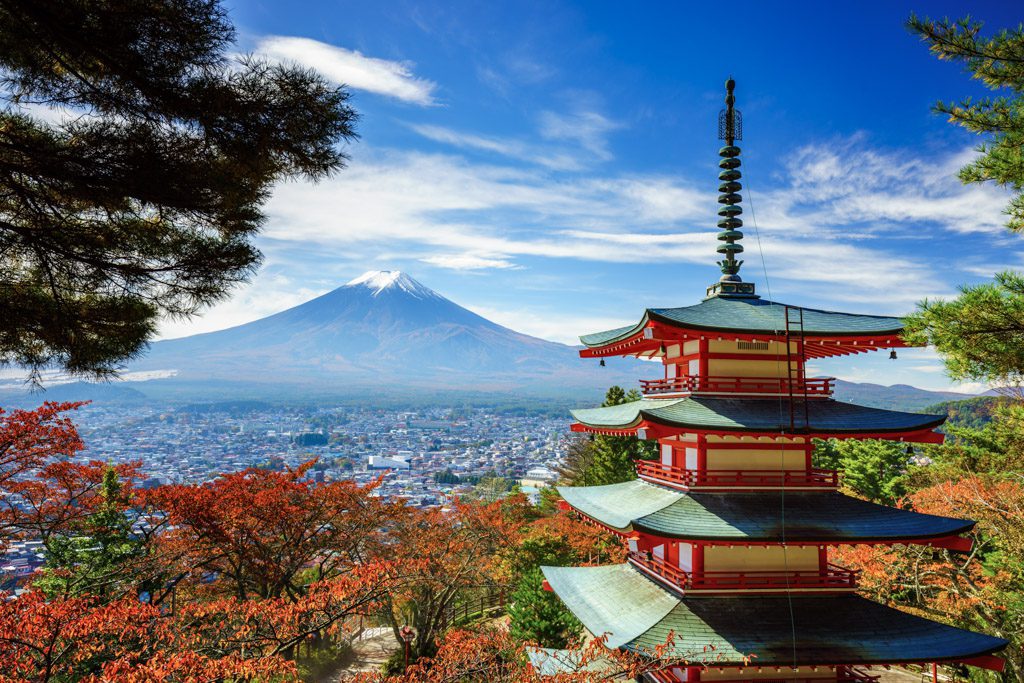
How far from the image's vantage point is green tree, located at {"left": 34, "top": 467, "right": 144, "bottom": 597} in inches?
549

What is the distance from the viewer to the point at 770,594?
31.2 ft

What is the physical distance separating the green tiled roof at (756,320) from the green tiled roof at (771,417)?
1369 millimetres

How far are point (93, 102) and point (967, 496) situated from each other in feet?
71.3

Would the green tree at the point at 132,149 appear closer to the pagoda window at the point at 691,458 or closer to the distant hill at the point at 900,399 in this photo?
the pagoda window at the point at 691,458

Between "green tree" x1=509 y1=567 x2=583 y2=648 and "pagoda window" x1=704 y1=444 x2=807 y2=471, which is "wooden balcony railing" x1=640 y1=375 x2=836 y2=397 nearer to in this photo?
"pagoda window" x1=704 y1=444 x2=807 y2=471

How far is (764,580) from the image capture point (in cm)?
947

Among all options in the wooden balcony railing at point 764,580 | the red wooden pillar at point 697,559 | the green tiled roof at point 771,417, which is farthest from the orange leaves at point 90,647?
the green tiled roof at point 771,417

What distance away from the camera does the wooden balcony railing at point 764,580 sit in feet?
30.8

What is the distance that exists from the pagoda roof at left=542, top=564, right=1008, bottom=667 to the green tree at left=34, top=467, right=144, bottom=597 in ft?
41.4

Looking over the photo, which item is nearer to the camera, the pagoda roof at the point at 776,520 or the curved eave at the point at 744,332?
the pagoda roof at the point at 776,520

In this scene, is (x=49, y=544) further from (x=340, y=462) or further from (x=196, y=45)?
(x=340, y=462)

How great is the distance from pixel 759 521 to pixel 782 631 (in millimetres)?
1645

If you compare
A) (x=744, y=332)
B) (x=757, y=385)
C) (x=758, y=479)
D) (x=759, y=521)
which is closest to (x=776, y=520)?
(x=759, y=521)

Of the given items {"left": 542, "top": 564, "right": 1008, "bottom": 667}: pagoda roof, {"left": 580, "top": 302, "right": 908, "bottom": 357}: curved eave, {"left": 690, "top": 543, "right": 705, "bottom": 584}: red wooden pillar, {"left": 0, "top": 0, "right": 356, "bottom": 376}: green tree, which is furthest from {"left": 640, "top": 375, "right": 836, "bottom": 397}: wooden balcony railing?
{"left": 0, "top": 0, "right": 356, "bottom": 376}: green tree
